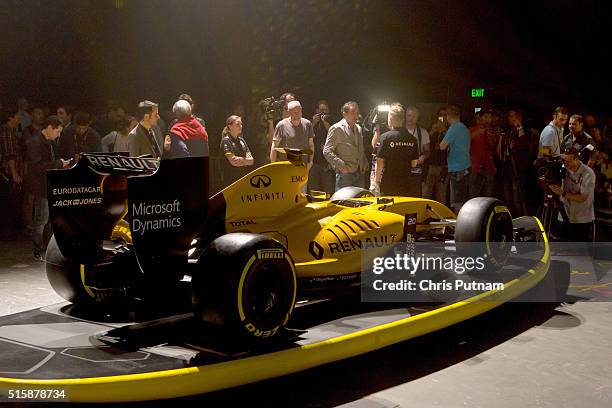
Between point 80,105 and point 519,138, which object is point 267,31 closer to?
point 80,105

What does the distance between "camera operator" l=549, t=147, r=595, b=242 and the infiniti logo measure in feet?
14.8

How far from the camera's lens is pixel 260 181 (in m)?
5.68

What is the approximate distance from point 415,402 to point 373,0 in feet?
42.5

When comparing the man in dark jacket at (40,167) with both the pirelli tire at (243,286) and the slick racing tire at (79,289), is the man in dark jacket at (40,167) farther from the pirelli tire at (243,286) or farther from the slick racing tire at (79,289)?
the pirelli tire at (243,286)

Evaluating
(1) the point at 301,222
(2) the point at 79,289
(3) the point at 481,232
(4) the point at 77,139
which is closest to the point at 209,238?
(1) the point at 301,222

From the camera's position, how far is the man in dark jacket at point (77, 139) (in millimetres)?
9609

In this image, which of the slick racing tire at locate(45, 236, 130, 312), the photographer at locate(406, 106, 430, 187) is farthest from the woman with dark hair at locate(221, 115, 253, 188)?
the slick racing tire at locate(45, 236, 130, 312)

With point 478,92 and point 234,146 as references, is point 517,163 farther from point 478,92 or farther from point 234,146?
point 234,146

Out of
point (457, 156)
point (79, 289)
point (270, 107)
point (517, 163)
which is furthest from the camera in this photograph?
point (270, 107)

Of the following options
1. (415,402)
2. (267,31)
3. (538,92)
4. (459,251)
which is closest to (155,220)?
(415,402)

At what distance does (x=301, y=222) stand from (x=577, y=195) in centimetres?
443

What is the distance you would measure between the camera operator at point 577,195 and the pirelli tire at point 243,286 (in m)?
5.32

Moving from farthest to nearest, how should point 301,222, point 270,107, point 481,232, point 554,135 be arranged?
point 270,107
point 554,135
point 481,232
point 301,222

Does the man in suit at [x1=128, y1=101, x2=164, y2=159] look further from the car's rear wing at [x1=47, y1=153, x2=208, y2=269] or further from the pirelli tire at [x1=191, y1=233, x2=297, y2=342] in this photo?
the pirelli tire at [x1=191, y1=233, x2=297, y2=342]
